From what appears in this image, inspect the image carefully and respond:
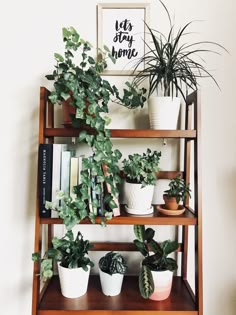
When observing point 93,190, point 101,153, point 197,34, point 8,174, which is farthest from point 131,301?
point 197,34

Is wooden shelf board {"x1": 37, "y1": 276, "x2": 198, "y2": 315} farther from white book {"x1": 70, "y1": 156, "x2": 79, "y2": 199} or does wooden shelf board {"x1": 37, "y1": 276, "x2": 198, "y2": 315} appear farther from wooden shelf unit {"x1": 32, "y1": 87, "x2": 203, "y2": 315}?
white book {"x1": 70, "y1": 156, "x2": 79, "y2": 199}

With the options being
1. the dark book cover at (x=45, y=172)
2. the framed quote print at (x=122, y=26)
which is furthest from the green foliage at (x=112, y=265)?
the framed quote print at (x=122, y=26)

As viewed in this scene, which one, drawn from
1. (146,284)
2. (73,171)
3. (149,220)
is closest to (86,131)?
(73,171)

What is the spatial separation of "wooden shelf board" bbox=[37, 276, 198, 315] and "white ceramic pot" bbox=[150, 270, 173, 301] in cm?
2

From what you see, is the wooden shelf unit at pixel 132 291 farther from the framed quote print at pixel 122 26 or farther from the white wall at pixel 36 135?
the framed quote print at pixel 122 26

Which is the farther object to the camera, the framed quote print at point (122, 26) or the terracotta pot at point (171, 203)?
the framed quote print at point (122, 26)

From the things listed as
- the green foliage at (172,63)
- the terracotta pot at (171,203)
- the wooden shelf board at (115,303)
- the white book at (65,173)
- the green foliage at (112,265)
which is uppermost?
the green foliage at (172,63)

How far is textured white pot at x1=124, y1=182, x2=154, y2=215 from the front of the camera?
98 centimetres

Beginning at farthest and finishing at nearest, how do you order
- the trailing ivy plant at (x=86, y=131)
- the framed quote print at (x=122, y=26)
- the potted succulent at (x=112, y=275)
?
the framed quote print at (x=122, y=26) < the potted succulent at (x=112, y=275) < the trailing ivy plant at (x=86, y=131)

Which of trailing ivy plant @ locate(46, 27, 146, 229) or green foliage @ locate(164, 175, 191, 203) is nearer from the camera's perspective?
trailing ivy plant @ locate(46, 27, 146, 229)

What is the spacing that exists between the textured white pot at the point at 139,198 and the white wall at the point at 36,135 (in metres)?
0.36

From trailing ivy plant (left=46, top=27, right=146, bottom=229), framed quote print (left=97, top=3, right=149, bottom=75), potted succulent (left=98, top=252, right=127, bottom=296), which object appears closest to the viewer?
trailing ivy plant (left=46, top=27, right=146, bottom=229)

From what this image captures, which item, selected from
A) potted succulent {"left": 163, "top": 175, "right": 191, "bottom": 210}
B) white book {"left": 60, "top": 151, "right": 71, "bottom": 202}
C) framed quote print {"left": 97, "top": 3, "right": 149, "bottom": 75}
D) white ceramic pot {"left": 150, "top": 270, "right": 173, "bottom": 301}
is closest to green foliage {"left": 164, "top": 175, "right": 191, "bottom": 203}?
potted succulent {"left": 163, "top": 175, "right": 191, "bottom": 210}

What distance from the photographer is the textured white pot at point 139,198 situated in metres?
0.98
